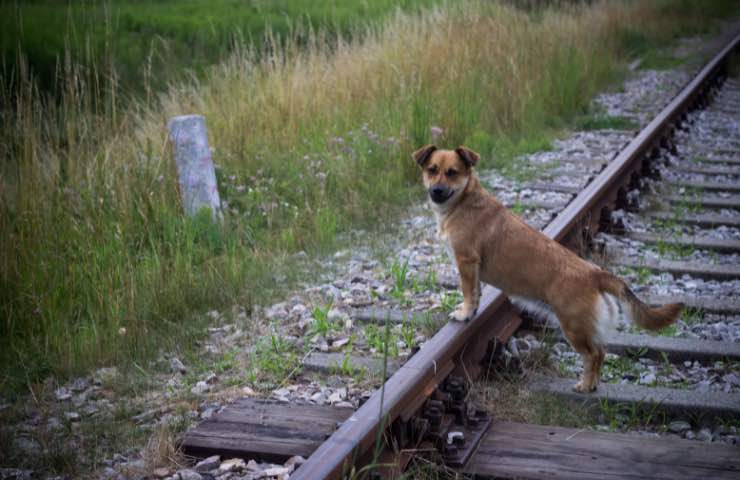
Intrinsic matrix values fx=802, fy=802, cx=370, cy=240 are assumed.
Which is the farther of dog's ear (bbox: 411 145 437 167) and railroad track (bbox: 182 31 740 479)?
dog's ear (bbox: 411 145 437 167)

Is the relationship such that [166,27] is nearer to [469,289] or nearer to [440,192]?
[440,192]

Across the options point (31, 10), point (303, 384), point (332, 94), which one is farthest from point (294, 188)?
point (31, 10)

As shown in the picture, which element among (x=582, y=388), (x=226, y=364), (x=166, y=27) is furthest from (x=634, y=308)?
(x=166, y=27)

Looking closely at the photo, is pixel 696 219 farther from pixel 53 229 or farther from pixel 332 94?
pixel 53 229

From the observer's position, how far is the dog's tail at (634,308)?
149 inches

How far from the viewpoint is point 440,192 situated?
4219 millimetres

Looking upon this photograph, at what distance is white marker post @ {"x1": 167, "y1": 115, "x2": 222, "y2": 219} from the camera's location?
6.11 m

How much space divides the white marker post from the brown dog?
2.36 metres

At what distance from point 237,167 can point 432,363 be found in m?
4.25

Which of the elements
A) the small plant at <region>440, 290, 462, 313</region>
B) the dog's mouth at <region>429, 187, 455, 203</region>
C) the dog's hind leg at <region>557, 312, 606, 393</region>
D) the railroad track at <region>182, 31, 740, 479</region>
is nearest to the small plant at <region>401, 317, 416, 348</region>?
the railroad track at <region>182, 31, 740, 479</region>

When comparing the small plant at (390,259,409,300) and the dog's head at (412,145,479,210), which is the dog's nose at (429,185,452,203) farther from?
the small plant at (390,259,409,300)

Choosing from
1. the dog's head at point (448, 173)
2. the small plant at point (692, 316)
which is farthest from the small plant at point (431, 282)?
the small plant at point (692, 316)

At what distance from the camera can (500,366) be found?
406 cm

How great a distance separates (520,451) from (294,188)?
4.15 metres
